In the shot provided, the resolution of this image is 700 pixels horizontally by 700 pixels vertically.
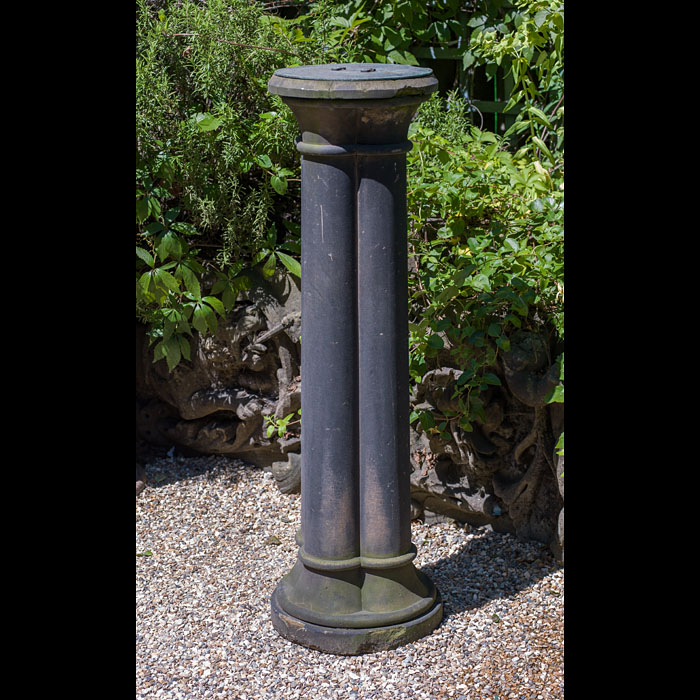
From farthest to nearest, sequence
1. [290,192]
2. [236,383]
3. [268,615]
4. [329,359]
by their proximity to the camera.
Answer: [236,383], [290,192], [268,615], [329,359]

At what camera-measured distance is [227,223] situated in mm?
4414

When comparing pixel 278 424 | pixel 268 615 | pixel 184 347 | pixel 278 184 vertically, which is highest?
pixel 278 184

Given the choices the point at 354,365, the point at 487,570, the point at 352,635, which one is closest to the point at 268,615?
the point at 352,635

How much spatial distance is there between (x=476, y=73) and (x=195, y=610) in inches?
129

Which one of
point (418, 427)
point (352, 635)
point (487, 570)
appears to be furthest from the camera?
point (418, 427)

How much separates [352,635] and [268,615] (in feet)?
1.33

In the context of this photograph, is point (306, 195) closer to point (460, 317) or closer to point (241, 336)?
point (460, 317)

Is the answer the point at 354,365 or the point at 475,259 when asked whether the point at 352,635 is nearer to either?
the point at 354,365

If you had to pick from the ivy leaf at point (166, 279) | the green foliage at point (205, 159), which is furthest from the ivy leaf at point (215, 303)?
the ivy leaf at point (166, 279)

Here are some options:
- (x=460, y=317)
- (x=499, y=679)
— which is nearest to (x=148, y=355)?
(x=460, y=317)

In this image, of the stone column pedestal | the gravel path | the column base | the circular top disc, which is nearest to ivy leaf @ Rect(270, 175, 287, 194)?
the stone column pedestal

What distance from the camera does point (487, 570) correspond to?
12.5 ft

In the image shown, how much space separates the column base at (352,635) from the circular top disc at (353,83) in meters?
1.65

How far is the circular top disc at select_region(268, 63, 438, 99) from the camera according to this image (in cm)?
288
